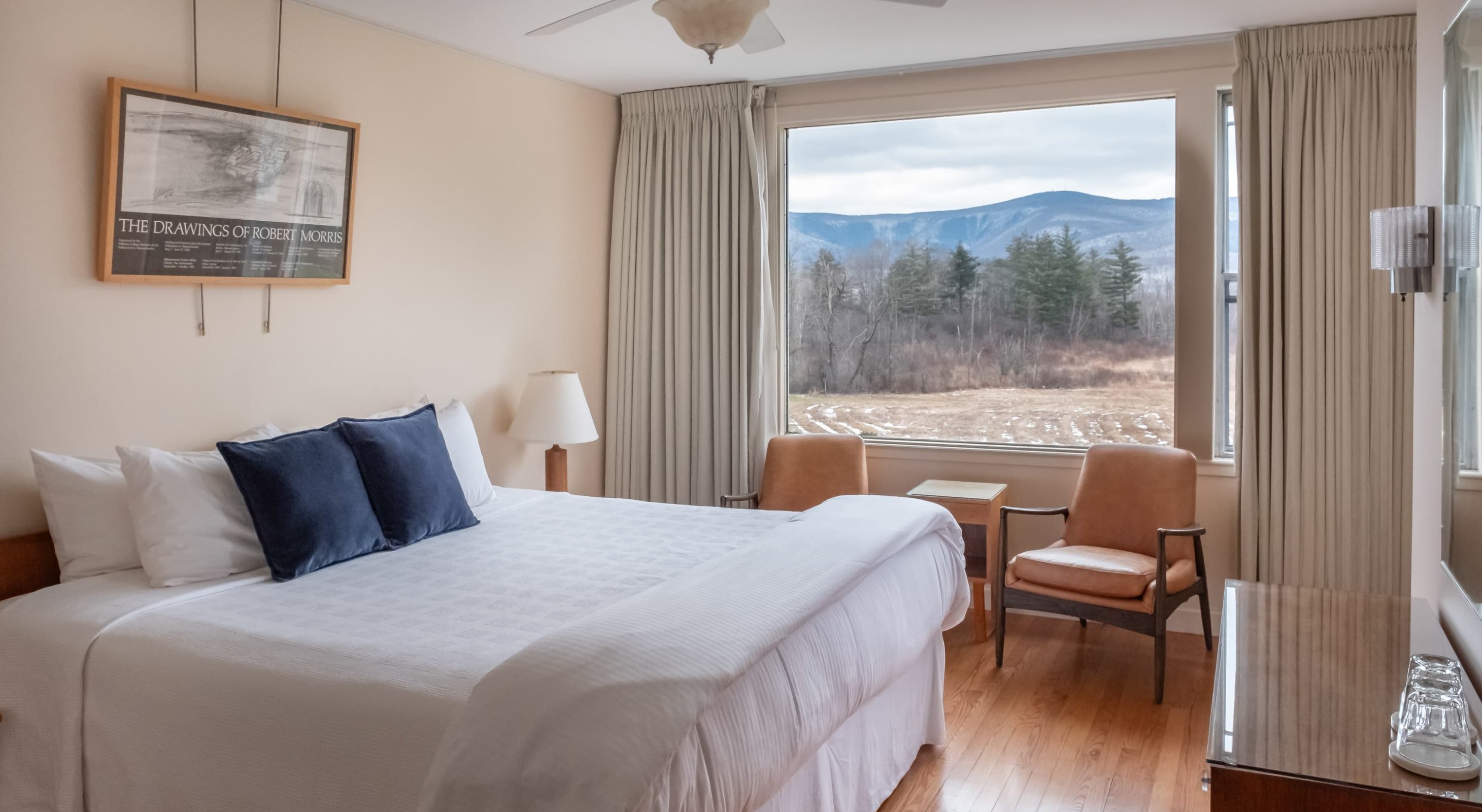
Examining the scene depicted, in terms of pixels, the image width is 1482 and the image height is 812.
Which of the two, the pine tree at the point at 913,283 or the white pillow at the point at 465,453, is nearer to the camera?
the white pillow at the point at 465,453

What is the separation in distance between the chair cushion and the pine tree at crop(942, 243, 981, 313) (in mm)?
1436

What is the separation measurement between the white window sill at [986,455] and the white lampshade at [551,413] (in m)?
1.41

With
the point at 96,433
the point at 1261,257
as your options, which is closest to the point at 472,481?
the point at 96,433

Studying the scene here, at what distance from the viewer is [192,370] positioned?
3367 mm

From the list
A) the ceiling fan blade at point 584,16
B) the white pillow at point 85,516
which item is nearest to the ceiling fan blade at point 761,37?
the ceiling fan blade at point 584,16

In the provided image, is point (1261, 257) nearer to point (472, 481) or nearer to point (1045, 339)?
point (1045, 339)

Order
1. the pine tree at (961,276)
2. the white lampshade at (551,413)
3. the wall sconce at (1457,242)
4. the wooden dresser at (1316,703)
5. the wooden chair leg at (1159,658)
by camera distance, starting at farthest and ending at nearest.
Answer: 1. the pine tree at (961,276)
2. the white lampshade at (551,413)
3. the wooden chair leg at (1159,658)
4. the wall sconce at (1457,242)
5. the wooden dresser at (1316,703)

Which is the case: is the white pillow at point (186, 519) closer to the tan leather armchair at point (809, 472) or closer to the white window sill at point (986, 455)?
the tan leather armchair at point (809, 472)

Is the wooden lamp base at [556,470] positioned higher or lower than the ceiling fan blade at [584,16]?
lower

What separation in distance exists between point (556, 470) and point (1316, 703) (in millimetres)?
3502

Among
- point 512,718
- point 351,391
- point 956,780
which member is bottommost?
point 956,780

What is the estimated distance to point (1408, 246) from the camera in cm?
232

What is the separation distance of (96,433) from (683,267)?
2.87 meters

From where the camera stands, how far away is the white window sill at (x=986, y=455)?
453 centimetres
